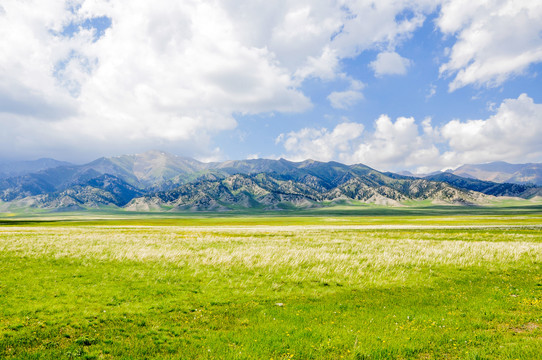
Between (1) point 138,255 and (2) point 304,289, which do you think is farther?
(1) point 138,255

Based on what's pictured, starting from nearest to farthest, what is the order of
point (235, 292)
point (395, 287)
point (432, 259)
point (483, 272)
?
point (235, 292)
point (395, 287)
point (483, 272)
point (432, 259)

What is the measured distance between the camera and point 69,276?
63.4 feet

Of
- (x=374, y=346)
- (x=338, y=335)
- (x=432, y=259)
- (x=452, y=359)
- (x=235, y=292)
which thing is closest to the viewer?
(x=452, y=359)

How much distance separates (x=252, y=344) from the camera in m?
10.2

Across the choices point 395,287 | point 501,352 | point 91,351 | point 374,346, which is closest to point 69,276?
point 91,351

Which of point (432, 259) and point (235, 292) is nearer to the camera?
point (235, 292)

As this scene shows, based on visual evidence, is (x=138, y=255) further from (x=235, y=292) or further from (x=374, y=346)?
(x=374, y=346)

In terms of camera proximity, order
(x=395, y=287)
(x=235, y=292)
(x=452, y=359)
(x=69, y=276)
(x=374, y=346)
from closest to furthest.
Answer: (x=452, y=359), (x=374, y=346), (x=235, y=292), (x=395, y=287), (x=69, y=276)

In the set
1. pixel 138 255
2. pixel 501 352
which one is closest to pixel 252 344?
pixel 501 352

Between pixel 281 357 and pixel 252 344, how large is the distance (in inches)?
51.1

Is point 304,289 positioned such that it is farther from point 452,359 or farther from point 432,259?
point 432,259

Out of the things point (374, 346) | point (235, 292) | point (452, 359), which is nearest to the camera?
point (452, 359)

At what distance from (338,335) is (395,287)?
29.1ft

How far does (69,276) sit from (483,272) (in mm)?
31594
